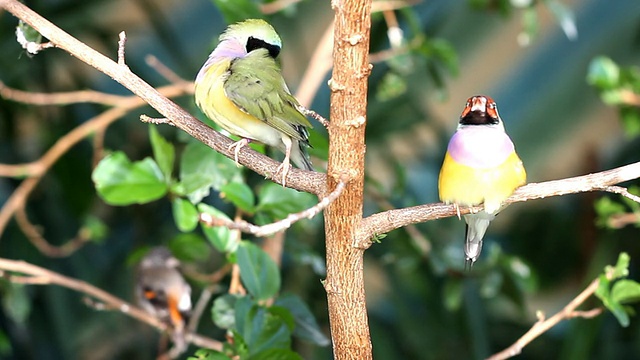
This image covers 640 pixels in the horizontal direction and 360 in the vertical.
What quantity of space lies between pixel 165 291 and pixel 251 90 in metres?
0.63

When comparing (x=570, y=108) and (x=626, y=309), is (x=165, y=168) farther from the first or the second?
(x=570, y=108)

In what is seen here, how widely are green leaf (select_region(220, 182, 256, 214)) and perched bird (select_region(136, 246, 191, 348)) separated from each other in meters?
0.33

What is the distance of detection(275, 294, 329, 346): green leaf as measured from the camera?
985 millimetres

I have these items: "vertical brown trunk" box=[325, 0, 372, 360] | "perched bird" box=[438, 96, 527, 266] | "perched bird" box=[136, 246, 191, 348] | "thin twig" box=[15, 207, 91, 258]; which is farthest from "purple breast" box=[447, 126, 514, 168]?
"thin twig" box=[15, 207, 91, 258]

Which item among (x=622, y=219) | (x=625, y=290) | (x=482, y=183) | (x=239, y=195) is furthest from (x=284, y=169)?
(x=622, y=219)

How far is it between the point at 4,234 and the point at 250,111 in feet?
4.23

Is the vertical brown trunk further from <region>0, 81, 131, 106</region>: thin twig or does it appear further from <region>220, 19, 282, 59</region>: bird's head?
<region>0, 81, 131, 106</region>: thin twig

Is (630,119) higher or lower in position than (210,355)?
higher

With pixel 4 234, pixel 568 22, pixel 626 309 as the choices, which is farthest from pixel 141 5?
pixel 626 309

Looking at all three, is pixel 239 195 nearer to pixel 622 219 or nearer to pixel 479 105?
pixel 479 105

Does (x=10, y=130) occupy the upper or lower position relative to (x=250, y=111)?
upper

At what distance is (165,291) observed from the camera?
130 centimetres

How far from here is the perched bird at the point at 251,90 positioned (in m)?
0.76

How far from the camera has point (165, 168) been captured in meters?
1.01
